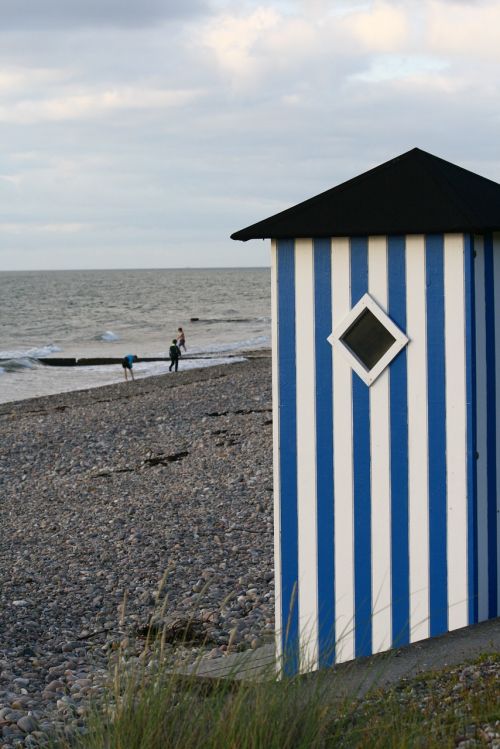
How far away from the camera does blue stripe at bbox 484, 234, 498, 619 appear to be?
4336 millimetres

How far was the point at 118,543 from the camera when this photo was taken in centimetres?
927

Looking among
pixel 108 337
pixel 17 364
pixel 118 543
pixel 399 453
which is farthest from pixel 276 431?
pixel 108 337

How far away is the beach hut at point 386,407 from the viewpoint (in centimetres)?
424

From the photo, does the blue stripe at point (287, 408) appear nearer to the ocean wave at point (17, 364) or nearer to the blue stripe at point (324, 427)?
the blue stripe at point (324, 427)

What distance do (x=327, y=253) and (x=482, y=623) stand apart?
1.86m

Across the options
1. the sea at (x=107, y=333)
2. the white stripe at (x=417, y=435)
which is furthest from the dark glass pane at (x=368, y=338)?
the sea at (x=107, y=333)

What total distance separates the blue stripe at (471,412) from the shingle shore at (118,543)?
1.11 meters

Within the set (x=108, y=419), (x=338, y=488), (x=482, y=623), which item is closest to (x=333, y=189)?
(x=338, y=488)

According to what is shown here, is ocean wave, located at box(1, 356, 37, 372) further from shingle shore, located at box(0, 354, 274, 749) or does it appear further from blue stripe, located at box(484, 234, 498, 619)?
blue stripe, located at box(484, 234, 498, 619)

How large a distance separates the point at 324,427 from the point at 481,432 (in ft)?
2.37

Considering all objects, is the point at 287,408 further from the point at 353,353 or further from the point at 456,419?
the point at 456,419

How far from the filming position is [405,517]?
14.4ft

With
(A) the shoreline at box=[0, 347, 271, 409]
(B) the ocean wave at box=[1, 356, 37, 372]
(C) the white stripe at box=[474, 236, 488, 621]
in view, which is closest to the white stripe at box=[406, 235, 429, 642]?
(C) the white stripe at box=[474, 236, 488, 621]

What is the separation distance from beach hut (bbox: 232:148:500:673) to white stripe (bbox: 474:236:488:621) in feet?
0.03
